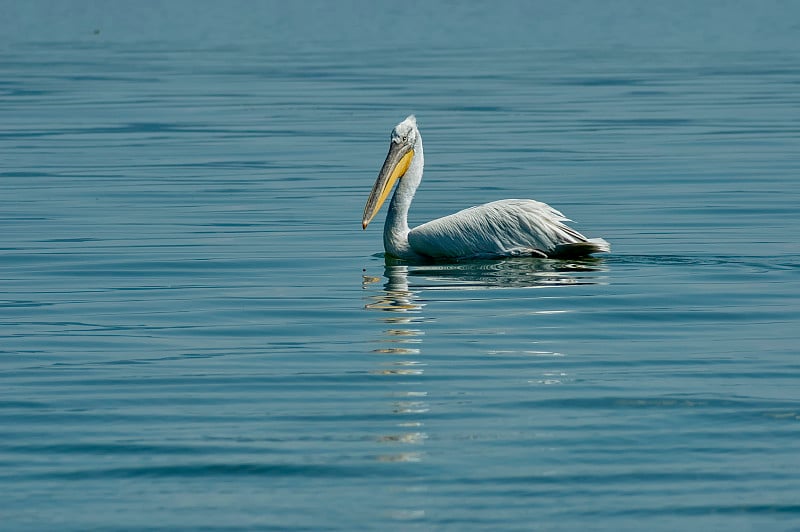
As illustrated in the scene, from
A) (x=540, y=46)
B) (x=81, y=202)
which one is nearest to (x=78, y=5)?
(x=540, y=46)

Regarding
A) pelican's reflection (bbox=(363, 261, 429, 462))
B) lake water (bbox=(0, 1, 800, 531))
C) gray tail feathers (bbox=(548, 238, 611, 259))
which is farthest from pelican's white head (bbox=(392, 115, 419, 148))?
gray tail feathers (bbox=(548, 238, 611, 259))

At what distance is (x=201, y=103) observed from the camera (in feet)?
77.0

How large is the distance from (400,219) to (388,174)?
0.43m

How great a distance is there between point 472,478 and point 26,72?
24.1 metres

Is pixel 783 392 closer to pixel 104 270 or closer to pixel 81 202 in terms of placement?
pixel 104 270

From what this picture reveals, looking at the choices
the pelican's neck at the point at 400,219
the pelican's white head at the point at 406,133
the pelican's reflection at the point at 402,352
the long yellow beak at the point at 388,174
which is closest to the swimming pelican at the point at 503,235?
the pelican's neck at the point at 400,219

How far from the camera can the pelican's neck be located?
37.5ft

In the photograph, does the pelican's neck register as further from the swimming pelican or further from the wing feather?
the wing feather

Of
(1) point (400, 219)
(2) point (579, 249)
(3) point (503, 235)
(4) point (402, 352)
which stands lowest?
(4) point (402, 352)

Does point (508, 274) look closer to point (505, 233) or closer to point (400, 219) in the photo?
point (505, 233)

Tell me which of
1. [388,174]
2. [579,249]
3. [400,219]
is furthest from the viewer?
[388,174]

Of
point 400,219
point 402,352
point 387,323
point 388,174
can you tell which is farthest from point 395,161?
point 402,352

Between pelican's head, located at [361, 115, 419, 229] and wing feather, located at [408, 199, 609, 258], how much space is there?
73 centimetres

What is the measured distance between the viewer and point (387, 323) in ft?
29.2
